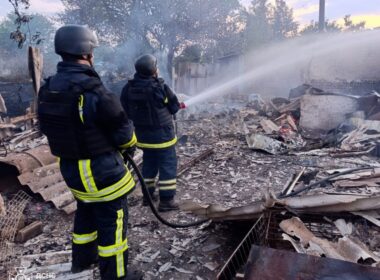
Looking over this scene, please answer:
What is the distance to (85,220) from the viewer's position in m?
2.95

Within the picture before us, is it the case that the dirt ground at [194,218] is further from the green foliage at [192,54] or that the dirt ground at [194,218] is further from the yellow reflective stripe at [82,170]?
the green foliage at [192,54]

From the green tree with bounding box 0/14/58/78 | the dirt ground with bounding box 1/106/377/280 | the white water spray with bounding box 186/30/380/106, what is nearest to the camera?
the dirt ground with bounding box 1/106/377/280

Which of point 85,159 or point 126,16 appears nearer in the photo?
point 85,159

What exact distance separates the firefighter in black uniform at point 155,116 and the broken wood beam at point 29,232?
4.93 feet

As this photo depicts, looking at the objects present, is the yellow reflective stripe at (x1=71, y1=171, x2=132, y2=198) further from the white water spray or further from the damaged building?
the white water spray

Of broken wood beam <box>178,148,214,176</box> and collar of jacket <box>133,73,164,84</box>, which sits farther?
broken wood beam <box>178,148,214,176</box>

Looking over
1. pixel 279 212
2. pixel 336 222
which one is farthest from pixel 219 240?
pixel 336 222

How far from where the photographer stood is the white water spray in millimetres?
13375

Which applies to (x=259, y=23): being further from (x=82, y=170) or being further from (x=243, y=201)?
(x=82, y=170)

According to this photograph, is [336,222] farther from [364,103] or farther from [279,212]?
[364,103]

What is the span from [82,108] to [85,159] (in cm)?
42

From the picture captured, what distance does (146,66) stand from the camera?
406 cm

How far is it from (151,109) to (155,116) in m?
0.10

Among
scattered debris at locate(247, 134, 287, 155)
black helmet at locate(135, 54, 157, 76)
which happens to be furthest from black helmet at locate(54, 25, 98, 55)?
scattered debris at locate(247, 134, 287, 155)
